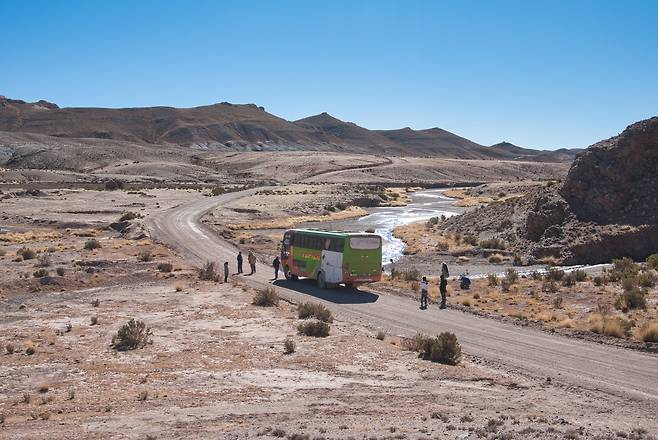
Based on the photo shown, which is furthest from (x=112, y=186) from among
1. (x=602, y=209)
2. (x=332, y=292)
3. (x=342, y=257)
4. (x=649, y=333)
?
(x=649, y=333)

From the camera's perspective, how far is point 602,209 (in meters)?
48.6

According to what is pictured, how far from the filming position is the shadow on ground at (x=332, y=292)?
1287 inches

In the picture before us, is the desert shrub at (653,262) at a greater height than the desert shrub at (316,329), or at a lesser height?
greater

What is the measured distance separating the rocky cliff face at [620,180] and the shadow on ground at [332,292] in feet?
71.6

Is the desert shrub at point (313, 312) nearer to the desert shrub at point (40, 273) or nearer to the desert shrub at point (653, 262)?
the desert shrub at point (40, 273)

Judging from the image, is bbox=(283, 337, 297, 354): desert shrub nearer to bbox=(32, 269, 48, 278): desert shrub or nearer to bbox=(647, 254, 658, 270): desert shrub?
bbox=(32, 269, 48, 278): desert shrub

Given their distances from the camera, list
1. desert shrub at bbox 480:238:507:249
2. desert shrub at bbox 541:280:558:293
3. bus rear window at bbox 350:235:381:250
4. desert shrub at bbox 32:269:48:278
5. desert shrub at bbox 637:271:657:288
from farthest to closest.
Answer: desert shrub at bbox 480:238:507:249
desert shrub at bbox 32:269:48:278
bus rear window at bbox 350:235:381:250
desert shrub at bbox 541:280:558:293
desert shrub at bbox 637:271:657:288

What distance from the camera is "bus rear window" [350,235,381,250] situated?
1353 inches

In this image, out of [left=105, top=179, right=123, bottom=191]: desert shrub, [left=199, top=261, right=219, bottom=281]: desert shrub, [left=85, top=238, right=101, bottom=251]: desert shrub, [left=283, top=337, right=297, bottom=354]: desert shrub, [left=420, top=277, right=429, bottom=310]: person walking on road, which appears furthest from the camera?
[left=105, top=179, right=123, bottom=191]: desert shrub

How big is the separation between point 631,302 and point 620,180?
23335 mm

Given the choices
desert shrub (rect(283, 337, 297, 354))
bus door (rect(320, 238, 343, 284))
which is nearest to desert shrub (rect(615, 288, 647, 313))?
bus door (rect(320, 238, 343, 284))

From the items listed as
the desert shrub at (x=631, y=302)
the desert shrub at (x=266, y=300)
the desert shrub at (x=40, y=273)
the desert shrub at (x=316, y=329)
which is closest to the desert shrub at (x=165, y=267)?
the desert shrub at (x=40, y=273)

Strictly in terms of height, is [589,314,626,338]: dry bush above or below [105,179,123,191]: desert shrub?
below

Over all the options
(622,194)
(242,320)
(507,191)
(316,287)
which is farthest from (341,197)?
(242,320)
